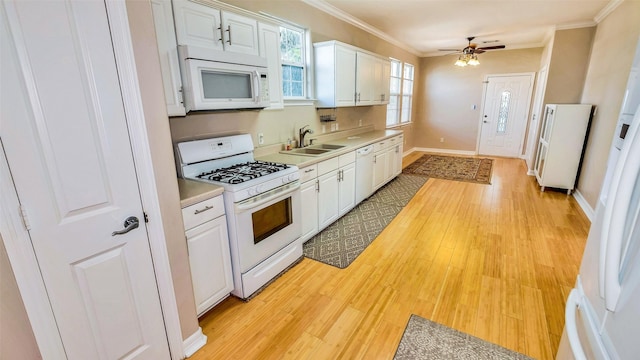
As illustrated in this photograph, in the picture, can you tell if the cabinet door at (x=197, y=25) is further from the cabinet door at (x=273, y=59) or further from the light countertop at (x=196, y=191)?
the light countertop at (x=196, y=191)

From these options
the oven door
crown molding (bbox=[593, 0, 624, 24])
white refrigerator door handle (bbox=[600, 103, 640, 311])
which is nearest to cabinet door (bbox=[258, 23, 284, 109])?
the oven door

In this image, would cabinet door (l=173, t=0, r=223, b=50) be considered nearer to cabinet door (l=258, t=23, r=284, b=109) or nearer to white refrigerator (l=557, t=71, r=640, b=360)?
cabinet door (l=258, t=23, r=284, b=109)

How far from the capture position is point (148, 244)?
1.52m

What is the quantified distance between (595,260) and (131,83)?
2.14 metres

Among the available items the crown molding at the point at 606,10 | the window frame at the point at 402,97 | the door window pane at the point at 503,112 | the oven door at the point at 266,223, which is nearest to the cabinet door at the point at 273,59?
the oven door at the point at 266,223

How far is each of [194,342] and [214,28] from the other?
2.19 m

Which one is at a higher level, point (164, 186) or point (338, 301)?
point (164, 186)

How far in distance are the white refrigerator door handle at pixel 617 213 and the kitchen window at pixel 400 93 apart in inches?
220

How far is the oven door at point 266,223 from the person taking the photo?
211 centimetres

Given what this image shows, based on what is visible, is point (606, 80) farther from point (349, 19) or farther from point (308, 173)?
point (308, 173)

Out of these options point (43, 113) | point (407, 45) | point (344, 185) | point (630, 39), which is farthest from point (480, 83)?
point (43, 113)

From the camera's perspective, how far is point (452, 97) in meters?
7.78

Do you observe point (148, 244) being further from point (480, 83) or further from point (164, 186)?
point (480, 83)

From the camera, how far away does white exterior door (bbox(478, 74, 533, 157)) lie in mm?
7062
